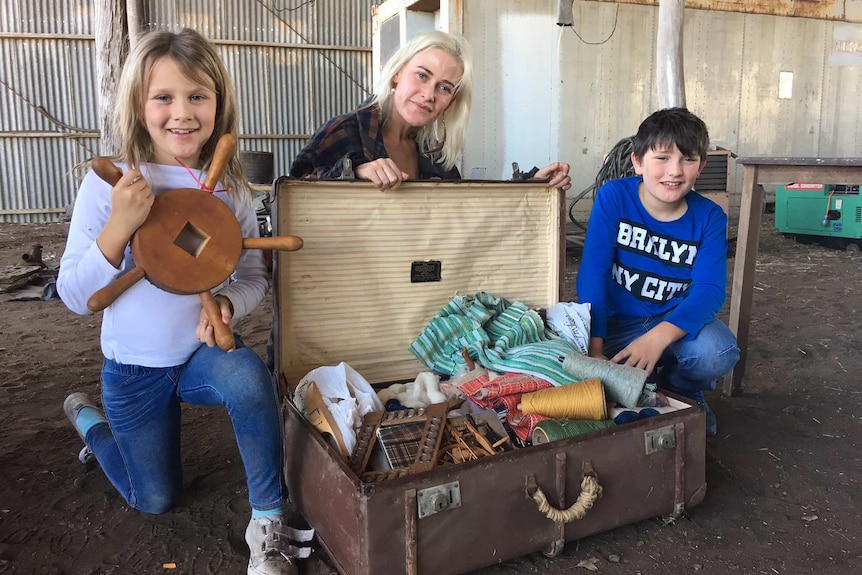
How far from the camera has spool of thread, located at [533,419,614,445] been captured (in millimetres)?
1466

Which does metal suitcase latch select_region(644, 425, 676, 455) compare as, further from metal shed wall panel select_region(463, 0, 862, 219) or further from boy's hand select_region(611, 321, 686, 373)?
metal shed wall panel select_region(463, 0, 862, 219)

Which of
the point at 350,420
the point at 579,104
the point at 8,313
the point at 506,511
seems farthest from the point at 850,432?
the point at 579,104

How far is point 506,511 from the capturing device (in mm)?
1356

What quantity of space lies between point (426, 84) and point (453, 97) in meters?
0.14

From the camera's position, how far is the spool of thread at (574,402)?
1.57m

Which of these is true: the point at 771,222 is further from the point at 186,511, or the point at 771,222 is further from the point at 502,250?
the point at 186,511

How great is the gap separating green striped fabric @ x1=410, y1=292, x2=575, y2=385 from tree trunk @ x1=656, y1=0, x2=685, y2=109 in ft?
13.3

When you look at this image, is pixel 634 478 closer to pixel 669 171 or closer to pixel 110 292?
pixel 669 171

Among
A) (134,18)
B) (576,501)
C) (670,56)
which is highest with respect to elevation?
(134,18)

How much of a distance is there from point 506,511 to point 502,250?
3.13 ft

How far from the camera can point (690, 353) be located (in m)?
1.99

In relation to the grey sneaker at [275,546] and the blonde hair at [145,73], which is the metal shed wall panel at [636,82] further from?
the grey sneaker at [275,546]

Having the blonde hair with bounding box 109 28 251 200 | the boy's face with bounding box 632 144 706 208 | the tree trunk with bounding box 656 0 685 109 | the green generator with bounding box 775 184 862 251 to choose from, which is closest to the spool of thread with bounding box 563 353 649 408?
the boy's face with bounding box 632 144 706 208

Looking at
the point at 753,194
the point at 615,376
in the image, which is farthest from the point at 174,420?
the point at 753,194
